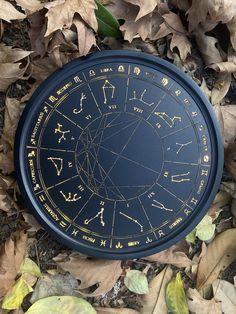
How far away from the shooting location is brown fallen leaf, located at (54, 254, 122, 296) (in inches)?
71.3

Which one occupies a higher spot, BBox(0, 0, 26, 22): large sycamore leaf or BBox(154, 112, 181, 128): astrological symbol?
BBox(0, 0, 26, 22): large sycamore leaf

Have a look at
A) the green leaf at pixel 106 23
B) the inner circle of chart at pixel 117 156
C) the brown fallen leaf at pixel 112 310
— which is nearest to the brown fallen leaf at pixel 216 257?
the brown fallen leaf at pixel 112 310

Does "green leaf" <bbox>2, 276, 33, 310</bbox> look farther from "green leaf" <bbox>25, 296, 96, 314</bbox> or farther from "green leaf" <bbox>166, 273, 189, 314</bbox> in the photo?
"green leaf" <bbox>166, 273, 189, 314</bbox>

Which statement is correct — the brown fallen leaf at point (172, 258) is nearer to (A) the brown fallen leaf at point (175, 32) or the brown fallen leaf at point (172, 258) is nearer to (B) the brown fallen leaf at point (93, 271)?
(B) the brown fallen leaf at point (93, 271)

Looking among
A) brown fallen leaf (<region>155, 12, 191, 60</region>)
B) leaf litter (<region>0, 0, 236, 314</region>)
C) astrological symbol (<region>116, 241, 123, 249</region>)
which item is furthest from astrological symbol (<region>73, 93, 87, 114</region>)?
astrological symbol (<region>116, 241, 123, 249</region>)

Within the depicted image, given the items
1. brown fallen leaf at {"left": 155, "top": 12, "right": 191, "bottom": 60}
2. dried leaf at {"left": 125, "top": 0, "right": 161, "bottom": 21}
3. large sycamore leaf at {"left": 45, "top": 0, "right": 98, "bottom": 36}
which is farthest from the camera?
brown fallen leaf at {"left": 155, "top": 12, "right": 191, "bottom": 60}

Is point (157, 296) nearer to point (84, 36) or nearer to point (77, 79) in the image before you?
point (77, 79)

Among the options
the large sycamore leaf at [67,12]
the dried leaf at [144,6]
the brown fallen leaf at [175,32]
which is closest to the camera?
the large sycamore leaf at [67,12]

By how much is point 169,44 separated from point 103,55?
0.28m

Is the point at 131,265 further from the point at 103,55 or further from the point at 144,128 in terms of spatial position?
the point at 103,55

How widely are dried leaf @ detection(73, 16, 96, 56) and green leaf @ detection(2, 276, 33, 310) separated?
2.64 feet

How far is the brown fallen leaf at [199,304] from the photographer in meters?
1.93

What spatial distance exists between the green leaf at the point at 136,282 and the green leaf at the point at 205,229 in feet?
0.85

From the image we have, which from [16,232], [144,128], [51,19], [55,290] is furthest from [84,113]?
[55,290]
